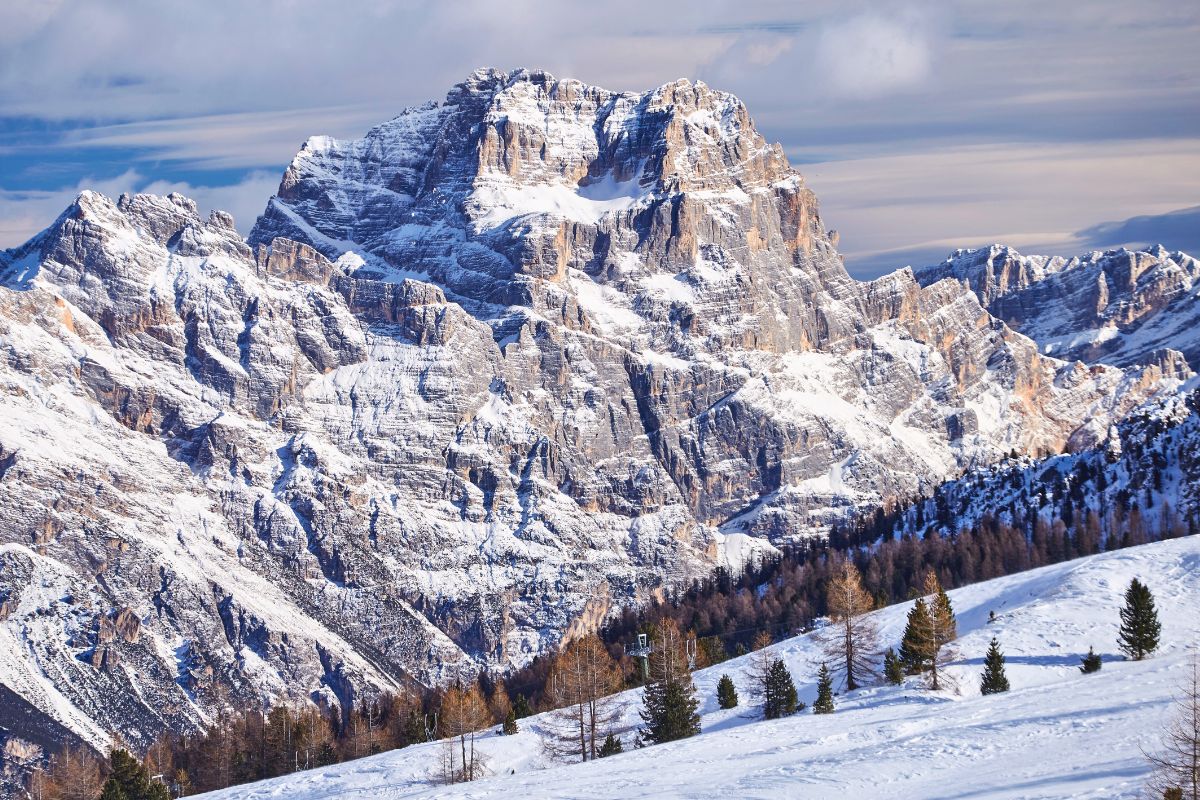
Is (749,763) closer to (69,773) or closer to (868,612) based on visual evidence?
(868,612)

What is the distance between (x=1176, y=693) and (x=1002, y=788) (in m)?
23.4

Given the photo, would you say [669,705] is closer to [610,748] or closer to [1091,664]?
[610,748]

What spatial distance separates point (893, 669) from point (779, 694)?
985 cm

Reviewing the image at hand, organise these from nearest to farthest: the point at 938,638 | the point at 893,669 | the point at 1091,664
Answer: the point at 1091,664
the point at 938,638
the point at 893,669

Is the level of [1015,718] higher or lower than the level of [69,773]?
lower

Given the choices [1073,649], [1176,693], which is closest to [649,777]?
[1176,693]

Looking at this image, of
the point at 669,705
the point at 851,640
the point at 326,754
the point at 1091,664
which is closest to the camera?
the point at 1091,664

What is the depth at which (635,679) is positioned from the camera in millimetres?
169250

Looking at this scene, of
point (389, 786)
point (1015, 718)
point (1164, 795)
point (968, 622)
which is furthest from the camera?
point (968, 622)

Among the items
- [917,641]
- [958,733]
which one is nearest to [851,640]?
[917,641]

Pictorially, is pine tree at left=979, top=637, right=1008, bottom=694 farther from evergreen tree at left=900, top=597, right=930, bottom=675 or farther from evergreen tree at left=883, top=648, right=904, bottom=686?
evergreen tree at left=883, top=648, right=904, bottom=686

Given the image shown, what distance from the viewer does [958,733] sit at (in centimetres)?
9644

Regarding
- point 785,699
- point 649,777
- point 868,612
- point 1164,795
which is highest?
point 868,612

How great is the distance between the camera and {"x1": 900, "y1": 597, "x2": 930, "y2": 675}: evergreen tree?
127750 millimetres
